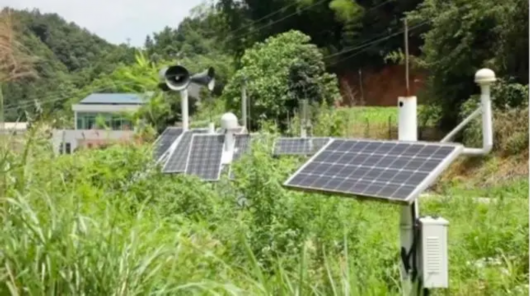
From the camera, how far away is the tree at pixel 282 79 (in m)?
17.8

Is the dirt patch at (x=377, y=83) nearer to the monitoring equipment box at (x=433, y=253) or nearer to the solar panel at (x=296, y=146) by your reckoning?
the solar panel at (x=296, y=146)

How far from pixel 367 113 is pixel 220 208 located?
14.7 meters

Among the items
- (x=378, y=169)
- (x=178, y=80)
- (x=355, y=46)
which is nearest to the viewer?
(x=378, y=169)

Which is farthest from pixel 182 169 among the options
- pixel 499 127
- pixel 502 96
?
pixel 502 96

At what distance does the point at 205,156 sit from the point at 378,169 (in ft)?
11.8

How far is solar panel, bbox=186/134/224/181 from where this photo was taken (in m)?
5.84

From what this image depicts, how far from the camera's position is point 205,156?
20.5 ft

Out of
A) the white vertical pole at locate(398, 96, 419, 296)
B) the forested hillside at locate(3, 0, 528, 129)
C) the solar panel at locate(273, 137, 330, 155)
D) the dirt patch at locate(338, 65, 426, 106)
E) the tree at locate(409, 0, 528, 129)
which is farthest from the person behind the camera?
the dirt patch at locate(338, 65, 426, 106)

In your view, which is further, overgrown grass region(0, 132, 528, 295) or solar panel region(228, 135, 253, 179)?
solar panel region(228, 135, 253, 179)

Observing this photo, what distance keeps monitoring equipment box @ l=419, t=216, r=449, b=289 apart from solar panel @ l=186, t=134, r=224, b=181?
3.13 meters

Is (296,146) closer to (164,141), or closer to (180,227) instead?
(164,141)

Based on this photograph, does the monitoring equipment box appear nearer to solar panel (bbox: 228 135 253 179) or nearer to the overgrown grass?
the overgrown grass

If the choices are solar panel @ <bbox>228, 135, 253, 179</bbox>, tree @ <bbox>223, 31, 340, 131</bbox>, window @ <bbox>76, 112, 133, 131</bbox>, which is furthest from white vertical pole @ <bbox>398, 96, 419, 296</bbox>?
tree @ <bbox>223, 31, 340, 131</bbox>

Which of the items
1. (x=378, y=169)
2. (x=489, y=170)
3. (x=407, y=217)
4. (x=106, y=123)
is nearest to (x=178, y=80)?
(x=106, y=123)
